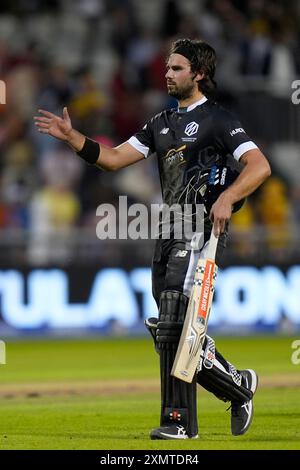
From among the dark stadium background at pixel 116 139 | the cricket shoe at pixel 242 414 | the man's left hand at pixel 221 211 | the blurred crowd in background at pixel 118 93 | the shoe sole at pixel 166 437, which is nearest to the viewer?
the man's left hand at pixel 221 211

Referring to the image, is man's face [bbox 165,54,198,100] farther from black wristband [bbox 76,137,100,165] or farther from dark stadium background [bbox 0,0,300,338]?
dark stadium background [bbox 0,0,300,338]

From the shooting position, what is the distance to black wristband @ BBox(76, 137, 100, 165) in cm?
905

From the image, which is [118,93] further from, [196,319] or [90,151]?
[196,319]

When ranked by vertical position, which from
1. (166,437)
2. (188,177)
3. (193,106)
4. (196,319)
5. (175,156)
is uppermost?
(193,106)

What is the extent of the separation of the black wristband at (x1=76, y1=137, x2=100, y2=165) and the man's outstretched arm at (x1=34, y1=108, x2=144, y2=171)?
1 centimetres

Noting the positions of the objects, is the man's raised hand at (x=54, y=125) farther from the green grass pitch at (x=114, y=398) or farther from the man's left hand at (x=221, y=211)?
the green grass pitch at (x=114, y=398)

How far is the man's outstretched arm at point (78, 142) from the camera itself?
880 cm

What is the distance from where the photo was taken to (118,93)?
21.8 m

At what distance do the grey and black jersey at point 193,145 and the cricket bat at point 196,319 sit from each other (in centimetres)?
49

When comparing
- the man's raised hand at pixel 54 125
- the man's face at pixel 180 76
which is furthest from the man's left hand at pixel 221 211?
the man's raised hand at pixel 54 125

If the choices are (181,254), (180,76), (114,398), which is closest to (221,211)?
(181,254)

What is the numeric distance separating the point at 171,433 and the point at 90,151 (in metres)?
2.10

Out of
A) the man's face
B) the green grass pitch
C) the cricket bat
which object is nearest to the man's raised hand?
the man's face
